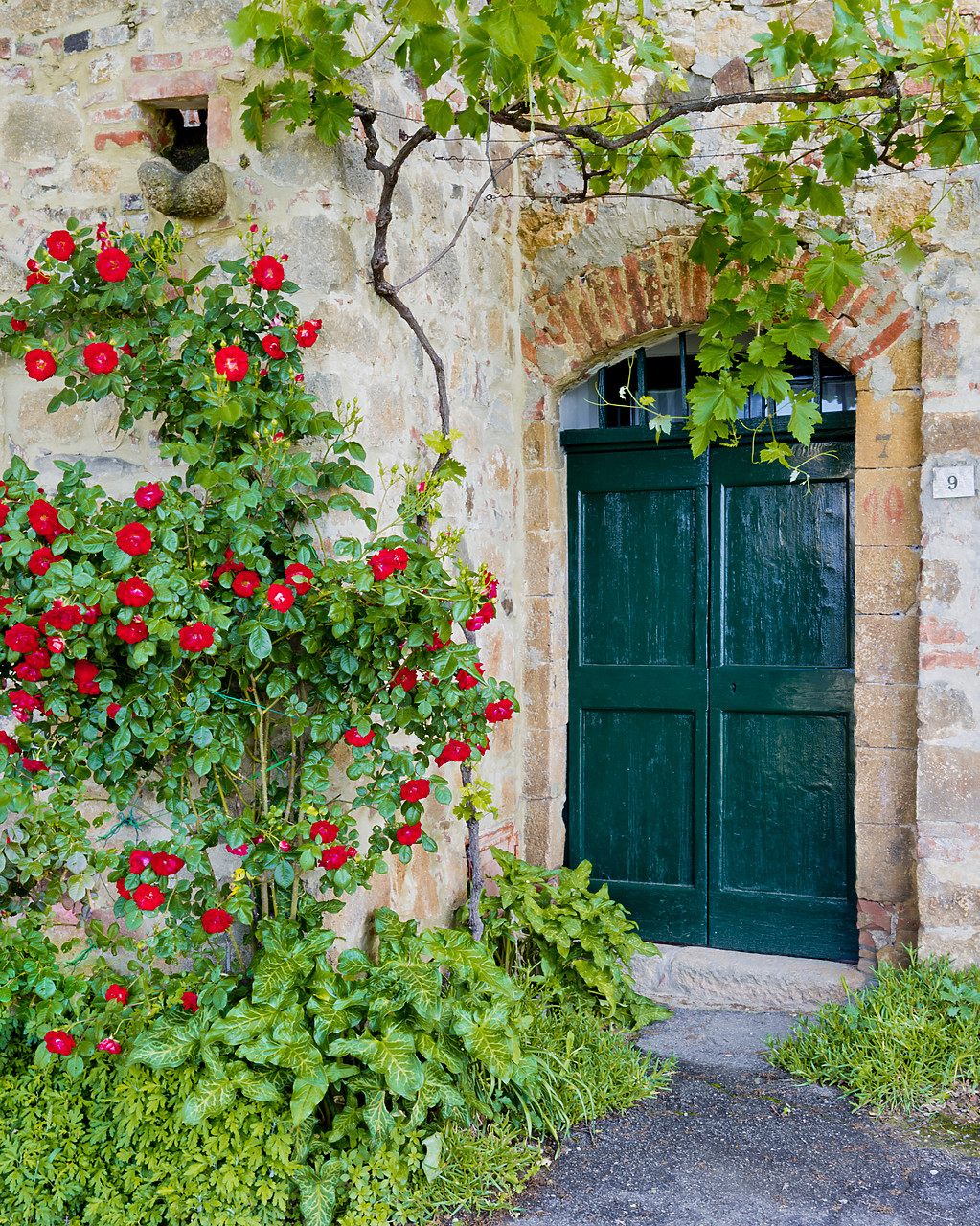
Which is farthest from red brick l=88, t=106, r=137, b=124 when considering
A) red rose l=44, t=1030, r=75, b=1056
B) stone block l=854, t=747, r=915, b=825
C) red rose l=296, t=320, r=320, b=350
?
stone block l=854, t=747, r=915, b=825

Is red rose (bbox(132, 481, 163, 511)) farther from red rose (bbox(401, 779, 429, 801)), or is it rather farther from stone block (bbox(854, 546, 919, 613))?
stone block (bbox(854, 546, 919, 613))

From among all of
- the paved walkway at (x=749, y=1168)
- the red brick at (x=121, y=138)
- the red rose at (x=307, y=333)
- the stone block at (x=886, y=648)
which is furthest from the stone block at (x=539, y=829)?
the red brick at (x=121, y=138)

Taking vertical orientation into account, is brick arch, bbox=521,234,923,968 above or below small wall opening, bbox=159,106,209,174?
below

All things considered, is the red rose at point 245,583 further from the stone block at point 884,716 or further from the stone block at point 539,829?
the stone block at point 884,716

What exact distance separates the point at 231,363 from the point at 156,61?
1087mm

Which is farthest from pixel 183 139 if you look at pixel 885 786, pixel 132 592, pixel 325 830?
pixel 885 786

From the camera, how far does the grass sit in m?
2.82

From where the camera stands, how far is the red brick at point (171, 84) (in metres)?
2.59

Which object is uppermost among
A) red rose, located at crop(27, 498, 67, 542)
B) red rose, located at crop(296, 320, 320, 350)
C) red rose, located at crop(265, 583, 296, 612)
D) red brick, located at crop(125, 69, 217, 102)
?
red brick, located at crop(125, 69, 217, 102)

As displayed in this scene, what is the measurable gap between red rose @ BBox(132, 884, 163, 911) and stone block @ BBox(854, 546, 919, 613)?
2.45m

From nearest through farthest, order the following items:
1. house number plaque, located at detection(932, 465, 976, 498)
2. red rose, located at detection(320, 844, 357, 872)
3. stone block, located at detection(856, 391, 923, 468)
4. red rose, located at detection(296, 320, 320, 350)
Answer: red rose, located at detection(320, 844, 357, 872) → red rose, located at detection(296, 320, 320, 350) → house number plaque, located at detection(932, 465, 976, 498) → stone block, located at detection(856, 391, 923, 468)

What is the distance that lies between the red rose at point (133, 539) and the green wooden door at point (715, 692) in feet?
6.88

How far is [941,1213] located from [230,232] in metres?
3.09

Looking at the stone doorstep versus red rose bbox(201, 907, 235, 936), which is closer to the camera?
red rose bbox(201, 907, 235, 936)
